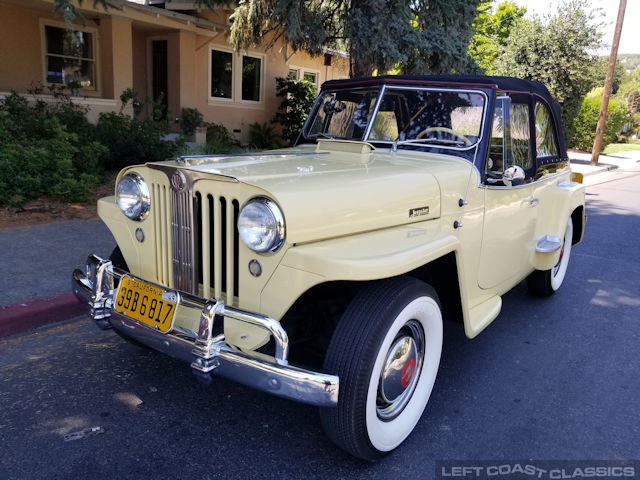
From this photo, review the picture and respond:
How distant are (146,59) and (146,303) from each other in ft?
38.1

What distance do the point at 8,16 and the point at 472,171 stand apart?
32.8 feet

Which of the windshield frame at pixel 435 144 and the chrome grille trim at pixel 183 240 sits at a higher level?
the windshield frame at pixel 435 144

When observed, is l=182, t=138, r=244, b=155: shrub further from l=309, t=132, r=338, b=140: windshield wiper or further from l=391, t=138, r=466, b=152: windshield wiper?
l=391, t=138, r=466, b=152: windshield wiper

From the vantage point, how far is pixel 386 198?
258 centimetres

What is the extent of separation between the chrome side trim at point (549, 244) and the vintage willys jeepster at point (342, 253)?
42 centimetres

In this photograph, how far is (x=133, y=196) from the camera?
269cm

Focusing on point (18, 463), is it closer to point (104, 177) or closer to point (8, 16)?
point (104, 177)

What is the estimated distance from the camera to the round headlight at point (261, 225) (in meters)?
2.16

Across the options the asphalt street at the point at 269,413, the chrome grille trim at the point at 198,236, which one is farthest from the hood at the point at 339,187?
the asphalt street at the point at 269,413

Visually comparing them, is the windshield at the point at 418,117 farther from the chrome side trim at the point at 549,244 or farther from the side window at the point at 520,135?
the chrome side trim at the point at 549,244

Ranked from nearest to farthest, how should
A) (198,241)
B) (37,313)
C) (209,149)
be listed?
(198,241) → (37,313) → (209,149)

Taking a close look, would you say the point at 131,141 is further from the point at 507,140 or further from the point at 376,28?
the point at 507,140

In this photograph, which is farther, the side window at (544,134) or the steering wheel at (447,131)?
the side window at (544,134)

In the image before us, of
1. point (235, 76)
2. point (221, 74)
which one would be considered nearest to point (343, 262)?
point (221, 74)
